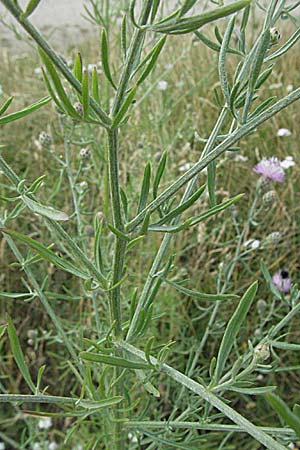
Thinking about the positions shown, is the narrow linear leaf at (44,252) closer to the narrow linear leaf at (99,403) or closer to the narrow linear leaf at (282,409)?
the narrow linear leaf at (99,403)

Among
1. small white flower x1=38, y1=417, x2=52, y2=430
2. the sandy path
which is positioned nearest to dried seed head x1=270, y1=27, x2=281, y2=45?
small white flower x1=38, y1=417, x2=52, y2=430

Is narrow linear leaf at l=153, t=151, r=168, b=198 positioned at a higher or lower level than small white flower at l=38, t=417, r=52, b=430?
higher

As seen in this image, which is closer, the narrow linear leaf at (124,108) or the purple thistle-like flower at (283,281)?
the narrow linear leaf at (124,108)

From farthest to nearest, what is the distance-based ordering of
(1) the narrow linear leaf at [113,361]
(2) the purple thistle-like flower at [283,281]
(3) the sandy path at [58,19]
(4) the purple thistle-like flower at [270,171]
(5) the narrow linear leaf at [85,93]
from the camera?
(3) the sandy path at [58,19], (4) the purple thistle-like flower at [270,171], (2) the purple thistle-like flower at [283,281], (1) the narrow linear leaf at [113,361], (5) the narrow linear leaf at [85,93]

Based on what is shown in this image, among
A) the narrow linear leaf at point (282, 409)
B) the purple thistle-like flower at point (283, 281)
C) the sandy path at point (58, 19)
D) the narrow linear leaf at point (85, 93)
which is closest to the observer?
the narrow linear leaf at point (282, 409)

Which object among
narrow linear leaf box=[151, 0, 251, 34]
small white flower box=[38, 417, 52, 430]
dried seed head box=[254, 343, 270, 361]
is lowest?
small white flower box=[38, 417, 52, 430]

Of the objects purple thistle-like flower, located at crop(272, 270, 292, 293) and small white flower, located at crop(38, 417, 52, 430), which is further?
small white flower, located at crop(38, 417, 52, 430)

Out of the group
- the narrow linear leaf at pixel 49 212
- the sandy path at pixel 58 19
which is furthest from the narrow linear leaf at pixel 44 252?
the sandy path at pixel 58 19

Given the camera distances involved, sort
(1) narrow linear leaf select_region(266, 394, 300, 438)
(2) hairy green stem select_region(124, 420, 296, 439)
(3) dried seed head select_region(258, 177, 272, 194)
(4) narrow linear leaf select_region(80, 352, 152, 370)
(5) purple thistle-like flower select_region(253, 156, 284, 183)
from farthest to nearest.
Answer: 1. (5) purple thistle-like flower select_region(253, 156, 284, 183)
2. (3) dried seed head select_region(258, 177, 272, 194)
3. (2) hairy green stem select_region(124, 420, 296, 439)
4. (4) narrow linear leaf select_region(80, 352, 152, 370)
5. (1) narrow linear leaf select_region(266, 394, 300, 438)

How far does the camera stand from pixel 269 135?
2.39m

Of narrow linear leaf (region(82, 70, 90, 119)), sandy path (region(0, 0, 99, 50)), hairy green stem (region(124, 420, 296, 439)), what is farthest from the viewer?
sandy path (region(0, 0, 99, 50))

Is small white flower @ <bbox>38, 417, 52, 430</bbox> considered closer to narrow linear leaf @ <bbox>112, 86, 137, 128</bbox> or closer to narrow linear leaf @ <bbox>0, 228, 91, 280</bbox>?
narrow linear leaf @ <bbox>0, 228, 91, 280</bbox>

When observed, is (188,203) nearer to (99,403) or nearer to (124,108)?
(124,108)

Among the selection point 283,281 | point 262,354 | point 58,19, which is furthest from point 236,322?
point 58,19
